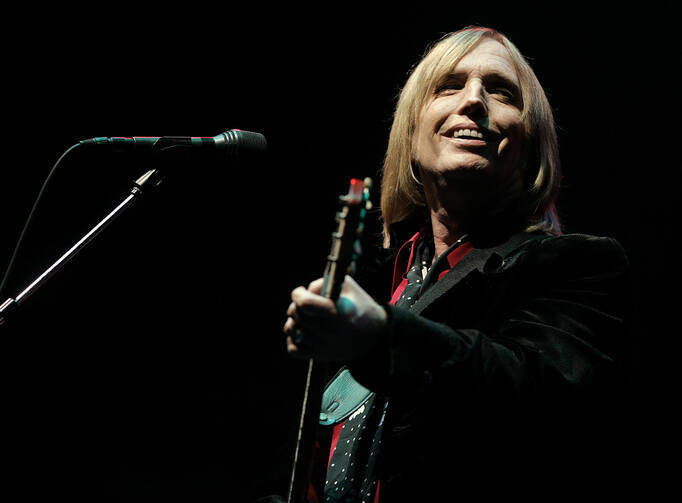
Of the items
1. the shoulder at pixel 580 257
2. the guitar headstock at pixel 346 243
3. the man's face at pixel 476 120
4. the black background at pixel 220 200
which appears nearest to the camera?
the guitar headstock at pixel 346 243

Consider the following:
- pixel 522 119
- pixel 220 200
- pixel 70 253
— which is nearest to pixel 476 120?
pixel 522 119

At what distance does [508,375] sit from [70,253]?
3.72 ft

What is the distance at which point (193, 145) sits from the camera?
1.62 meters

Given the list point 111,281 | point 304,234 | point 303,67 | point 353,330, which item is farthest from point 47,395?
point 353,330

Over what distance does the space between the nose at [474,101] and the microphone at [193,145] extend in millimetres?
632

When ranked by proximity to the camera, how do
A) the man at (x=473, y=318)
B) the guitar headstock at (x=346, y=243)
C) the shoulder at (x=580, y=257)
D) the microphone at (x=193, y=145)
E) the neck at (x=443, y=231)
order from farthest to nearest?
the neck at (x=443, y=231), the microphone at (x=193, y=145), the shoulder at (x=580, y=257), the man at (x=473, y=318), the guitar headstock at (x=346, y=243)

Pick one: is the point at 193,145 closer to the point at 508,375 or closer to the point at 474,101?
the point at 474,101

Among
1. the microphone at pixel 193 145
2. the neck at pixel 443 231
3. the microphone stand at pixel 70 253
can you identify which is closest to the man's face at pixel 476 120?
the neck at pixel 443 231

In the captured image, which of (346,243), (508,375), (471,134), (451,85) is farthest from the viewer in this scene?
(451,85)

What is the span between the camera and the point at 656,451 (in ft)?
7.39

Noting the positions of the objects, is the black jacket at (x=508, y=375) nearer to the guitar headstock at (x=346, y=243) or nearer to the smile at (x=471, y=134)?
the guitar headstock at (x=346, y=243)

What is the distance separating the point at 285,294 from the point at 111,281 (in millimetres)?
857

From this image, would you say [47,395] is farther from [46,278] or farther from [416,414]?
[416,414]

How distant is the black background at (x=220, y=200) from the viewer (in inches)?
100
